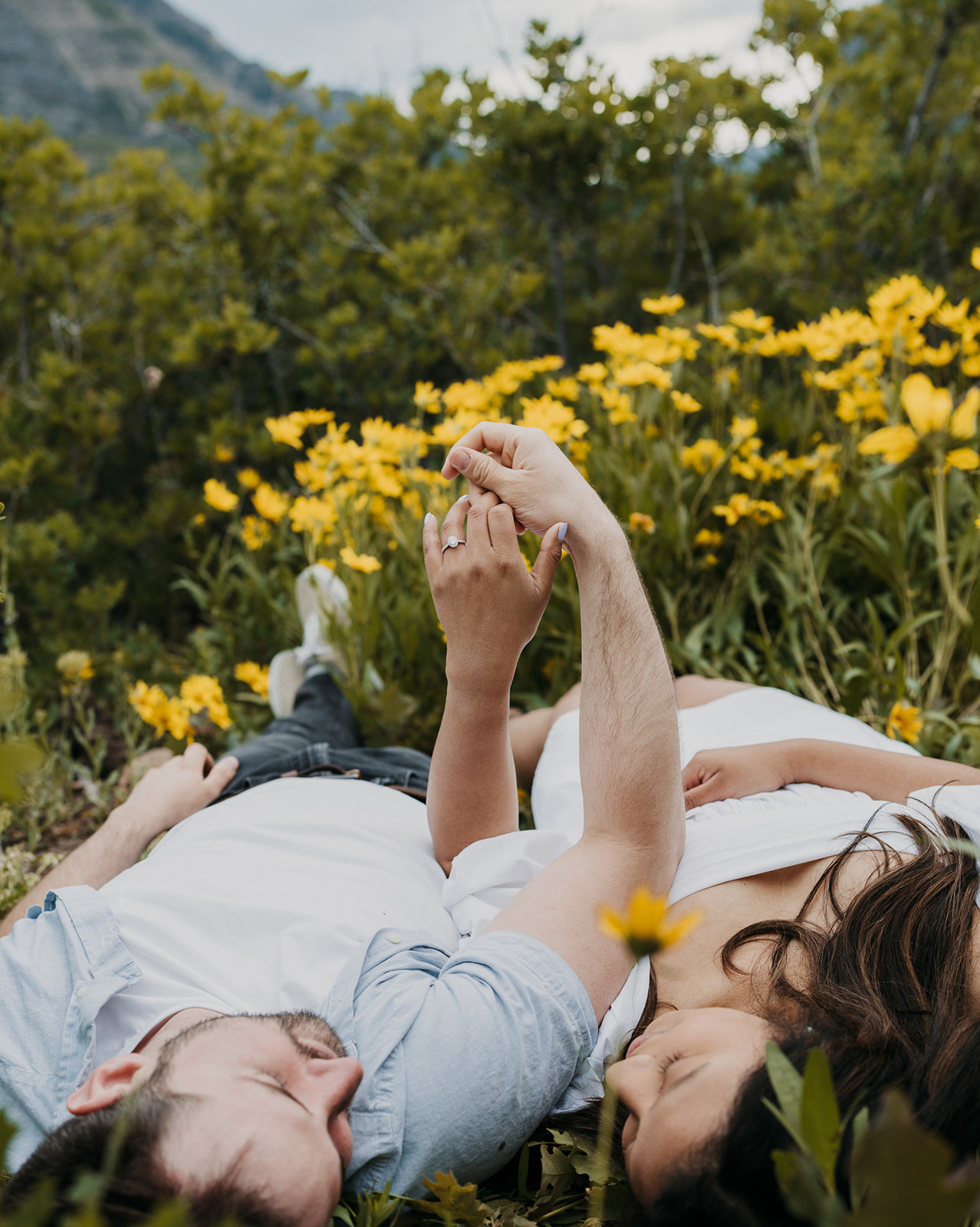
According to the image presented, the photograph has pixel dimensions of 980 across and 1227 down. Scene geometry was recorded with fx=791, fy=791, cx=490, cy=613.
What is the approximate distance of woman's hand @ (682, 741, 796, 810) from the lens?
1289 mm

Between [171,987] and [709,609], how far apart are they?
1753 millimetres

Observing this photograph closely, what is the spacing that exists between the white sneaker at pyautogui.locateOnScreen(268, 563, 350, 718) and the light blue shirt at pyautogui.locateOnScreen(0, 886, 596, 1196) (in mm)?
1015

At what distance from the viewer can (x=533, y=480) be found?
1.08 metres

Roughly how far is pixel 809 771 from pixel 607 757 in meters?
0.49

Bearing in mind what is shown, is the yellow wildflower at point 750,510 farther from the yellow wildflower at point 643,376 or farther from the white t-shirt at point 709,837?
the white t-shirt at point 709,837

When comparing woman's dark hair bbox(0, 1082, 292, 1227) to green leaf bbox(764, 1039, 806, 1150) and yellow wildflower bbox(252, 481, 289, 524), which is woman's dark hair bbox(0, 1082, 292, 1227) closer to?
green leaf bbox(764, 1039, 806, 1150)

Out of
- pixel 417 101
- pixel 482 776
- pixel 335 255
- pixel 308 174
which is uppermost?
pixel 417 101

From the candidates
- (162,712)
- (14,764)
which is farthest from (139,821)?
(14,764)

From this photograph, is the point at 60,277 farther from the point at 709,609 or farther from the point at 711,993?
the point at 711,993

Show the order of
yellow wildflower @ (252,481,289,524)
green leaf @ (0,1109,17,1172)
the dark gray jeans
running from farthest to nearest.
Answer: yellow wildflower @ (252,481,289,524) → the dark gray jeans → green leaf @ (0,1109,17,1172)

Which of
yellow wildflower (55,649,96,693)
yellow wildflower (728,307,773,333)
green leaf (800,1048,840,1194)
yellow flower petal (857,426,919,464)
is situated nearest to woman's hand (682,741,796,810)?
yellow flower petal (857,426,919,464)

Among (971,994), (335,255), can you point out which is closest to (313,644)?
(971,994)

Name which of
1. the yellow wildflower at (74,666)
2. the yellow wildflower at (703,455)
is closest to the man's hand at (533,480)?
the yellow wildflower at (703,455)

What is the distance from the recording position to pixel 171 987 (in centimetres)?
100
